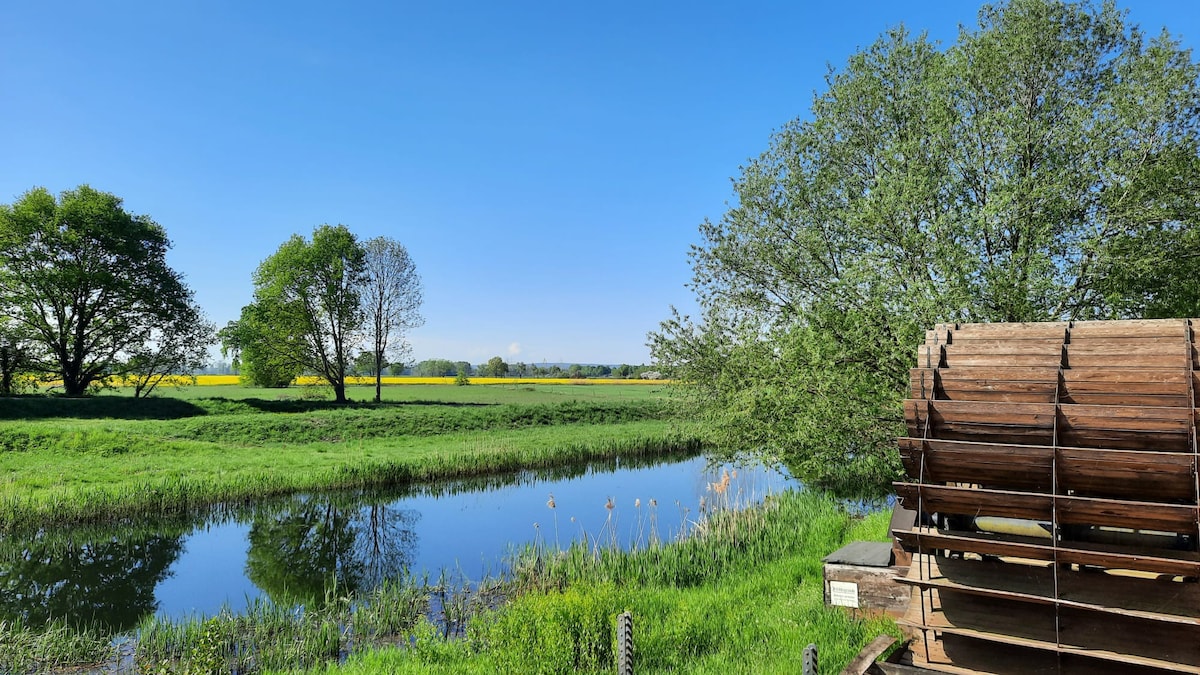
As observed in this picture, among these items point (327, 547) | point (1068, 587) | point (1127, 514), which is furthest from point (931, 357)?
point (327, 547)

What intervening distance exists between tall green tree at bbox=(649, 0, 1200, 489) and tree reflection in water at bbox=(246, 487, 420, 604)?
8.35 meters

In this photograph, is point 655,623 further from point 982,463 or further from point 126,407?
point 126,407

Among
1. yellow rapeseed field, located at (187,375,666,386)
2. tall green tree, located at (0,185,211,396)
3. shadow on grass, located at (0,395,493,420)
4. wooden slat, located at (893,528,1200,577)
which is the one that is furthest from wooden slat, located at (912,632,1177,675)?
tall green tree, located at (0,185,211,396)

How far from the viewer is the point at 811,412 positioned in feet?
41.9

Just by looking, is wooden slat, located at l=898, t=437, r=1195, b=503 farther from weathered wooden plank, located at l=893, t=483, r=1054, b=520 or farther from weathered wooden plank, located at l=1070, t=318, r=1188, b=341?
weathered wooden plank, located at l=1070, t=318, r=1188, b=341

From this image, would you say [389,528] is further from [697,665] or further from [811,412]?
[697,665]

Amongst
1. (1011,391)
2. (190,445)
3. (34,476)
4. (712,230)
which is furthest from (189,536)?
(1011,391)

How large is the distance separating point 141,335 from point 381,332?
1423 cm

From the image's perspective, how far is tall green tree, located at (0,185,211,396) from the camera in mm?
32750

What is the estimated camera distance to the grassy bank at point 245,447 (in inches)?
626

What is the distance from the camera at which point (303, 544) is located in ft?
46.4

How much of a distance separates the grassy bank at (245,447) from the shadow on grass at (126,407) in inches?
3.0

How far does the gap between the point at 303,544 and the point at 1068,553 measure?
13963mm

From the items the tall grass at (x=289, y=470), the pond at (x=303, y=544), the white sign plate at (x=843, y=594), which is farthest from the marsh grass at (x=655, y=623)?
the tall grass at (x=289, y=470)
